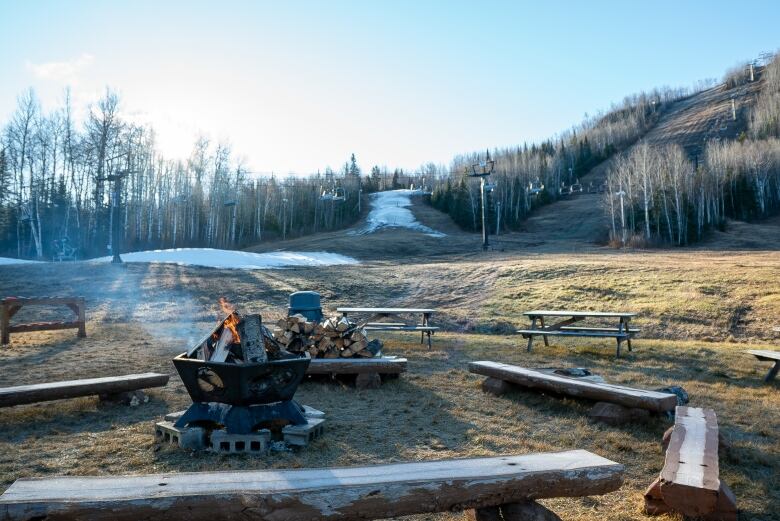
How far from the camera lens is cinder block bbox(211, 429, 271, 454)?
541cm

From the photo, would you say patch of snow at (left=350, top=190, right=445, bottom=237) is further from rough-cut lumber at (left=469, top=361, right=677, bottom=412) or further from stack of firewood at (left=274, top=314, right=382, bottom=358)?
rough-cut lumber at (left=469, top=361, right=677, bottom=412)

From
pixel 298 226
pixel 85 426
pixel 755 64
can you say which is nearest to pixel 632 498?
pixel 85 426

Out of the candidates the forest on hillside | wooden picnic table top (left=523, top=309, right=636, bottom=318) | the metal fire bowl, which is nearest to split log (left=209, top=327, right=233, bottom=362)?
the metal fire bowl

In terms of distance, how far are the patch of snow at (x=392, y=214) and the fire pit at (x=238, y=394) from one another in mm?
48962

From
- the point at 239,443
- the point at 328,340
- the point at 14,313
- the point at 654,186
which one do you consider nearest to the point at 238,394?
the point at 239,443

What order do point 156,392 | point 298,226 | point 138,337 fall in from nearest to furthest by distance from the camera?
1. point 156,392
2. point 138,337
3. point 298,226

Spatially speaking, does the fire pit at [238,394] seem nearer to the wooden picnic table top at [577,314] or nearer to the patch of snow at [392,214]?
the wooden picnic table top at [577,314]

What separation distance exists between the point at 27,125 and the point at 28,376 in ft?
140

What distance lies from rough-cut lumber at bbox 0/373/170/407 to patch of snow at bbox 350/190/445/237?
157 ft

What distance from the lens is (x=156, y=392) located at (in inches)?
313

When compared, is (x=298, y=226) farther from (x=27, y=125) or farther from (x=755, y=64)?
(x=755, y=64)

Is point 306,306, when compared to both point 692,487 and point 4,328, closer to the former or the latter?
point 4,328

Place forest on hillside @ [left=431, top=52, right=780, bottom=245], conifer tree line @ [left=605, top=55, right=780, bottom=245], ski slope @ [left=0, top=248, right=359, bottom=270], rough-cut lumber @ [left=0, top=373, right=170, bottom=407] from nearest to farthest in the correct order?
rough-cut lumber @ [left=0, top=373, right=170, bottom=407], ski slope @ [left=0, top=248, right=359, bottom=270], conifer tree line @ [left=605, top=55, right=780, bottom=245], forest on hillside @ [left=431, top=52, right=780, bottom=245]

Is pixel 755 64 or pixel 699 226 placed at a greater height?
pixel 755 64
